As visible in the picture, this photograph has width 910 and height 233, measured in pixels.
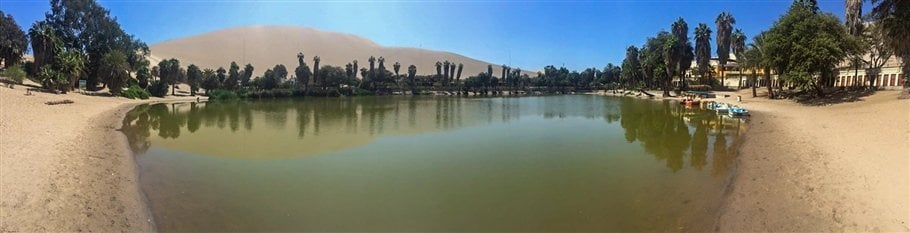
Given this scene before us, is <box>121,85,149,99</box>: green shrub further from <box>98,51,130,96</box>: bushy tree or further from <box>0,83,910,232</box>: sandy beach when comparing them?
<box>0,83,910,232</box>: sandy beach

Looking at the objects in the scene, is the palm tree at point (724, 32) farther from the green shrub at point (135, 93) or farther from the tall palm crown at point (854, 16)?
the green shrub at point (135, 93)

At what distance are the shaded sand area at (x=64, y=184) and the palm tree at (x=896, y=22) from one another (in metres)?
34.9

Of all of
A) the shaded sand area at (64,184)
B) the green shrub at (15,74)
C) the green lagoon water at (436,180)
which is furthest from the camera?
the green shrub at (15,74)

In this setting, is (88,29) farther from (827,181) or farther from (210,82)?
(827,181)

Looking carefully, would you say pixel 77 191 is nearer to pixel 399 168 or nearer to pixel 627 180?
pixel 399 168

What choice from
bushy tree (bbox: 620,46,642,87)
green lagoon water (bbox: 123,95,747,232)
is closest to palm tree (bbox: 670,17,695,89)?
bushy tree (bbox: 620,46,642,87)

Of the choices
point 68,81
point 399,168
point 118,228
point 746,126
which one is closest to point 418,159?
point 399,168

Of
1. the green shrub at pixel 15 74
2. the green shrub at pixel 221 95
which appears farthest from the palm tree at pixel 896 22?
the green shrub at pixel 221 95

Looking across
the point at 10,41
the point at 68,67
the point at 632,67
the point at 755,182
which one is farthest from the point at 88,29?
the point at 632,67

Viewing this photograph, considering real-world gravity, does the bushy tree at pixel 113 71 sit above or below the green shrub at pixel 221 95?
above

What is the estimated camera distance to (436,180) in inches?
523

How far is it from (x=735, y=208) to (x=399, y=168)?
9.46 meters

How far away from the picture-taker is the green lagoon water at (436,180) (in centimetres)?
955

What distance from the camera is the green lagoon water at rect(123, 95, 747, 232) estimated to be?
9.55 m
